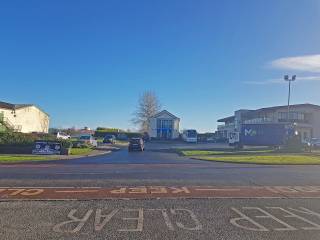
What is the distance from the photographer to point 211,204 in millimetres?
10492

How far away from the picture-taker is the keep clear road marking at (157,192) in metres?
11.7

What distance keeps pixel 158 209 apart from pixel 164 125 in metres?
80.5

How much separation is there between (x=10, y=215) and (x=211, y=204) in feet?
15.9

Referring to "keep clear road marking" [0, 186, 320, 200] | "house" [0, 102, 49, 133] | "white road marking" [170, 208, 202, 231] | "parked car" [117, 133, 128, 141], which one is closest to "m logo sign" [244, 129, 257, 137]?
"house" [0, 102, 49, 133]

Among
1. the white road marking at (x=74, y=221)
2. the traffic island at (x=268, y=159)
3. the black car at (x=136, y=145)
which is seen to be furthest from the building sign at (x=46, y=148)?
the white road marking at (x=74, y=221)

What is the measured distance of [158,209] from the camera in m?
9.73

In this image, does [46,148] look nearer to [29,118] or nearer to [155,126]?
[29,118]

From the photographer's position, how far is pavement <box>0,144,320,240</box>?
752 centimetres

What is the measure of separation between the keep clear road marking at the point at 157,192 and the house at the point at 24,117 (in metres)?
54.6

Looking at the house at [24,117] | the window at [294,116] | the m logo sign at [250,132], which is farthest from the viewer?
the window at [294,116]

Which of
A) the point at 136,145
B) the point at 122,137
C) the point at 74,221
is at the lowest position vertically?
the point at 74,221

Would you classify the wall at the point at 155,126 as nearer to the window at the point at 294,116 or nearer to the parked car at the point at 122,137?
the parked car at the point at 122,137

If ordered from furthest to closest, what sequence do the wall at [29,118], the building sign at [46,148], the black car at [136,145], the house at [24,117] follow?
the wall at [29,118] → the house at [24,117] → the black car at [136,145] → the building sign at [46,148]

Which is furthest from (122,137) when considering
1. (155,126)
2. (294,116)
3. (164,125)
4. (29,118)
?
(294,116)
